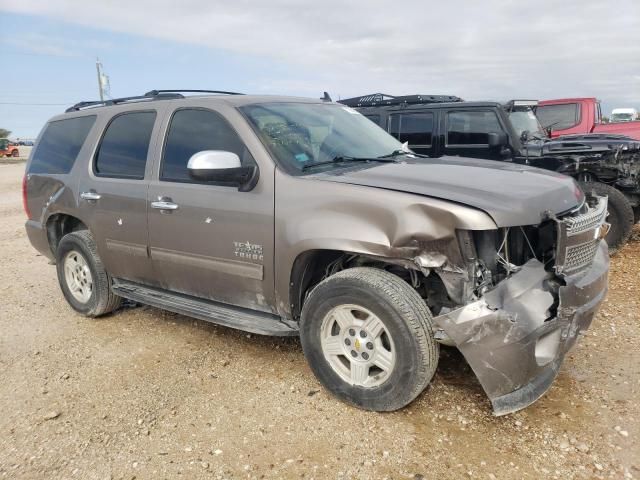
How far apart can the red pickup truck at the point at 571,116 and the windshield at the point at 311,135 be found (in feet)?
28.9

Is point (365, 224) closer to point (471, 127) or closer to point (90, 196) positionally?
point (90, 196)

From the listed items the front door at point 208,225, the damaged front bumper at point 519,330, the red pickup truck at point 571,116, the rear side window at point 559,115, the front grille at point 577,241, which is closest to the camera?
the damaged front bumper at point 519,330

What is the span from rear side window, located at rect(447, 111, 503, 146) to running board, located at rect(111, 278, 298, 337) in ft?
15.9

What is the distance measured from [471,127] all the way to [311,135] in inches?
172

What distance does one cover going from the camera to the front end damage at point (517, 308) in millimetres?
2666

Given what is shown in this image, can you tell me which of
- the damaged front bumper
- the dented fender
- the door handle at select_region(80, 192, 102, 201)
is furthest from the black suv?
the door handle at select_region(80, 192, 102, 201)

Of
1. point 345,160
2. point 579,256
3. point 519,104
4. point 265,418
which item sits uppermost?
point 519,104

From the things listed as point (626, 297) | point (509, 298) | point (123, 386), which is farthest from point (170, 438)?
point (626, 297)

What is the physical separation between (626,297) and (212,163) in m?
4.00

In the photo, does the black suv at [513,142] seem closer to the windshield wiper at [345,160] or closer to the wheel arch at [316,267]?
the windshield wiper at [345,160]

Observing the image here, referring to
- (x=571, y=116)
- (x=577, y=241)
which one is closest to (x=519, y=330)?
(x=577, y=241)

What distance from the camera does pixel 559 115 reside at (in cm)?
1194

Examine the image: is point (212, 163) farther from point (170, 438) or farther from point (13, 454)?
point (13, 454)

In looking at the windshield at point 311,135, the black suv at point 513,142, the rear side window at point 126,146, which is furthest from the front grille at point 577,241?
the black suv at point 513,142
